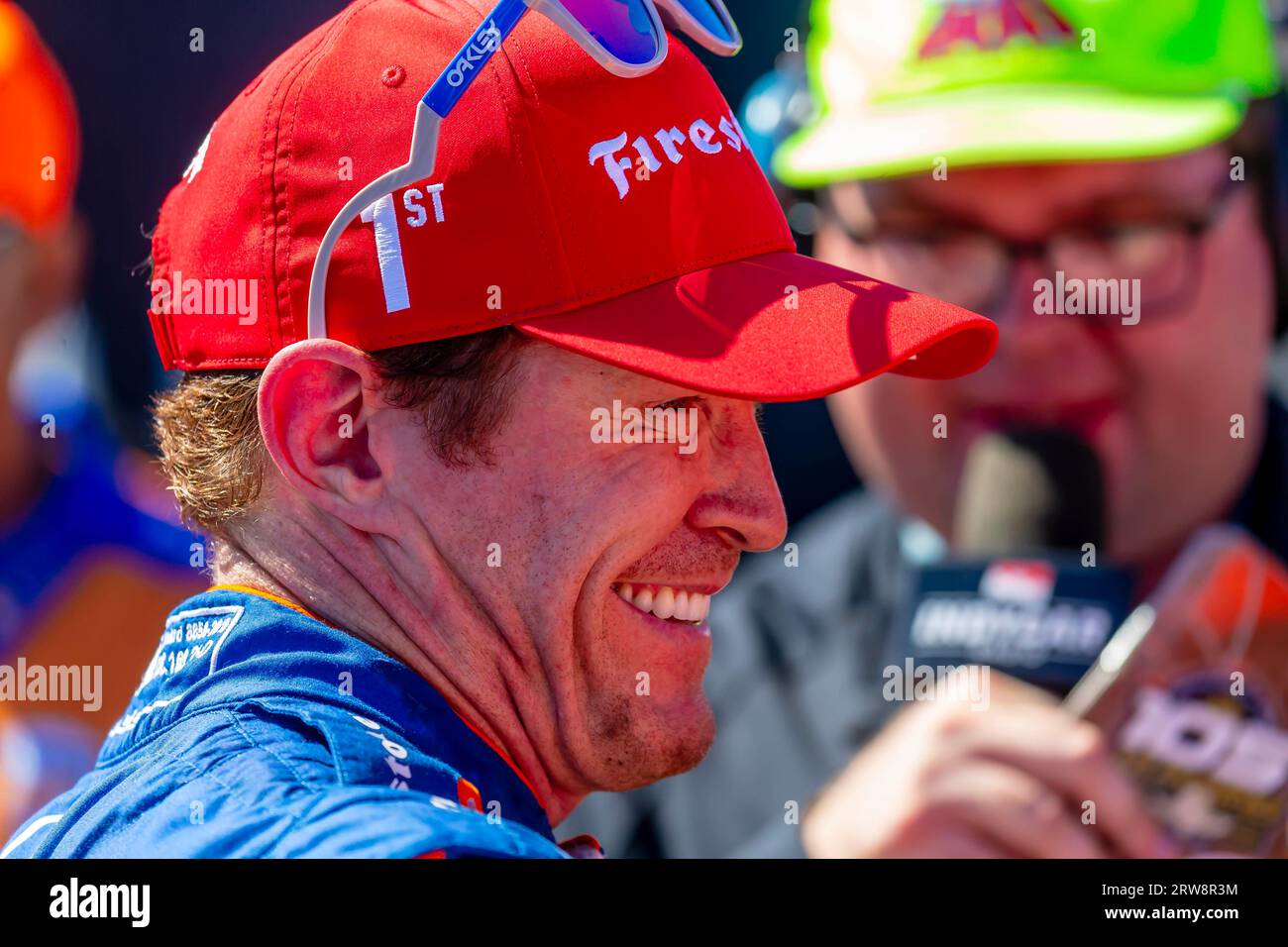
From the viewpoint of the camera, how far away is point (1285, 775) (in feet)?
8.00

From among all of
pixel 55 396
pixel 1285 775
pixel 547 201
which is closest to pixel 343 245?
pixel 547 201

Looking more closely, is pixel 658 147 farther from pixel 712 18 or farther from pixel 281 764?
pixel 281 764

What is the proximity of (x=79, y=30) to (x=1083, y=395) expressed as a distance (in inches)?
81.8

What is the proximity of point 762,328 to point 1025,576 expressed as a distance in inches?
53.6

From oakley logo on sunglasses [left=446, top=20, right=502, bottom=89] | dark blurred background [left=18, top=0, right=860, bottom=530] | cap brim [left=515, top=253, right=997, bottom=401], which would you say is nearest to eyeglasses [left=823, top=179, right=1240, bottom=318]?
dark blurred background [left=18, top=0, right=860, bottom=530]

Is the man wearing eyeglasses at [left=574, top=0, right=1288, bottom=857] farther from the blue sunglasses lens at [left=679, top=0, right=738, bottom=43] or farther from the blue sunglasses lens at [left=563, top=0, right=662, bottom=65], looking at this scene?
the blue sunglasses lens at [left=563, top=0, right=662, bottom=65]

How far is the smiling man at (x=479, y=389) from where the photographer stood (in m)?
1.06

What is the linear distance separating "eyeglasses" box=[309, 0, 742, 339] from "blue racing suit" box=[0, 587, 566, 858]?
0.76 feet

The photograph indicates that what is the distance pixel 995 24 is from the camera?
265 cm

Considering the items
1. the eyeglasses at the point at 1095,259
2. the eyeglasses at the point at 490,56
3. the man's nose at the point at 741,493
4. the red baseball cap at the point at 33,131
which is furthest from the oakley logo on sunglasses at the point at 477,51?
the red baseball cap at the point at 33,131

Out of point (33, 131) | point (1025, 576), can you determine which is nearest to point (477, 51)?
point (1025, 576)

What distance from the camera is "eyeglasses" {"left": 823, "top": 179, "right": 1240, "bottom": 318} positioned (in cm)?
254

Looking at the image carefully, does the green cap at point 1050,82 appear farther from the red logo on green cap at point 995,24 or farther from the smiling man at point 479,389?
the smiling man at point 479,389

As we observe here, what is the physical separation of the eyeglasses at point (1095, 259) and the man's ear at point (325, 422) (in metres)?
1.68
